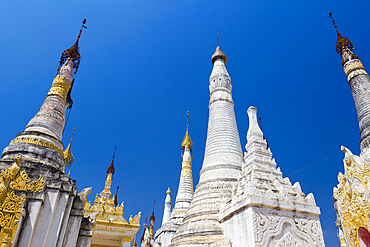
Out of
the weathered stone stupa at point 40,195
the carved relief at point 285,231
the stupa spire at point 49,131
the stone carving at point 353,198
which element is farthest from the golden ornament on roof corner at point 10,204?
the stone carving at point 353,198

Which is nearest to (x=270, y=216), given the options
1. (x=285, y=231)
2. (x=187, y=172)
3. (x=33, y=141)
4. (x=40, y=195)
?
(x=285, y=231)

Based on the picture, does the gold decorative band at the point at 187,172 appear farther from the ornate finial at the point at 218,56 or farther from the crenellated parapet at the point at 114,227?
the ornate finial at the point at 218,56

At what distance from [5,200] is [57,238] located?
206 centimetres

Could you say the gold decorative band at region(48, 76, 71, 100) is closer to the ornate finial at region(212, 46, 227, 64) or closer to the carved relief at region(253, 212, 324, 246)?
the ornate finial at region(212, 46, 227, 64)

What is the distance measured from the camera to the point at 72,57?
1619 centimetres

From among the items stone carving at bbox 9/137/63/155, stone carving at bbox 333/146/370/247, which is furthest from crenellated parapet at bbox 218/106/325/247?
stone carving at bbox 9/137/63/155

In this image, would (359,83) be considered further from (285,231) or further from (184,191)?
(184,191)

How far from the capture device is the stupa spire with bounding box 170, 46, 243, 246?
10.6m

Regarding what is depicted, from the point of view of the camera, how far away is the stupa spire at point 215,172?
1061 centimetres

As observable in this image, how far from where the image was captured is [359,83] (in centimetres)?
1744

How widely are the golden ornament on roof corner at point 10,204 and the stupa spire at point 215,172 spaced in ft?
20.0

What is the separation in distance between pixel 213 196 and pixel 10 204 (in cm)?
816

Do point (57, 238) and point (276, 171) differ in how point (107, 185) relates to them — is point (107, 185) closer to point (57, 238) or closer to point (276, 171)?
point (57, 238)

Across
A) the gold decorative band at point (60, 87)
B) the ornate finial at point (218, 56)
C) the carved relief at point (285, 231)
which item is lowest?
the carved relief at point (285, 231)
